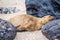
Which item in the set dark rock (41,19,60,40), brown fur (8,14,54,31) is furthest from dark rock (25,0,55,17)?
dark rock (41,19,60,40)

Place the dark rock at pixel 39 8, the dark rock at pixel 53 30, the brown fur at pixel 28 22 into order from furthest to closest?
the dark rock at pixel 39 8 → the brown fur at pixel 28 22 → the dark rock at pixel 53 30

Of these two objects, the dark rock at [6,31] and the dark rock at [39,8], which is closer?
the dark rock at [6,31]

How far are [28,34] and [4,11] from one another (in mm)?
724

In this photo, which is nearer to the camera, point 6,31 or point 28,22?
point 6,31

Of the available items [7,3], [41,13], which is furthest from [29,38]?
[7,3]

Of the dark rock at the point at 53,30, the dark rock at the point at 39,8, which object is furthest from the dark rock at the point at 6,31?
the dark rock at the point at 39,8

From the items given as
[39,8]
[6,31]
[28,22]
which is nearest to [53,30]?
[6,31]

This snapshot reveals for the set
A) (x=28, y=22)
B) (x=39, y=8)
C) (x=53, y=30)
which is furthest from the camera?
(x=39, y=8)

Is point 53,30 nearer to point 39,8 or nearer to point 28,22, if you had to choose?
point 28,22

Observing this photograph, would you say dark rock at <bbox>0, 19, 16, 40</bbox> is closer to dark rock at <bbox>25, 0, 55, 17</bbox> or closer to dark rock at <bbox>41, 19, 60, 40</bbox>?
dark rock at <bbox>41, 19, 60, 40</bbox>

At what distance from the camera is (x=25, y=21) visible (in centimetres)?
185

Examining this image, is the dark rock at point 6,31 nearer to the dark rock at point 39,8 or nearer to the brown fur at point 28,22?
the brown fur at point 28,22

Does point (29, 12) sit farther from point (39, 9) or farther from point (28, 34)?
point (28, 34)

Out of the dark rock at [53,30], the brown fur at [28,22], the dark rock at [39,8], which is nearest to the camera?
the dark rock at [53,30]
